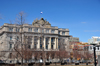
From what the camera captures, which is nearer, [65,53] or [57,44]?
[65,53]

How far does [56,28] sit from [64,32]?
23.3 ft

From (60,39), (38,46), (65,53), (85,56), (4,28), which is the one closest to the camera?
A: (65,53)

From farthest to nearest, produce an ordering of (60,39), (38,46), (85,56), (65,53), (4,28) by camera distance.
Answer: (60,39)
(38,46)
(4,28)
(85,56)
(65,53)

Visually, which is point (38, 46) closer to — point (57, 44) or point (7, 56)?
point (57, 44)

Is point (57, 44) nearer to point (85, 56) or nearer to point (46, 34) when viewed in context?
point (46, 34)

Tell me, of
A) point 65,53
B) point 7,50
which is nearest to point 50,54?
point 65,53

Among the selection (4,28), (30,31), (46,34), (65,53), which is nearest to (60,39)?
(46,34)

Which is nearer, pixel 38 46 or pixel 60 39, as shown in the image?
pixel 38 46

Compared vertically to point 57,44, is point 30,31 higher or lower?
higher

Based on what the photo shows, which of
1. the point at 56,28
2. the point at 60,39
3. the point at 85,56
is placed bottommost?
the point at 85,56

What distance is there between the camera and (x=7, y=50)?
242 feet

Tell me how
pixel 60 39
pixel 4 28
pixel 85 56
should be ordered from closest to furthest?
pixel 85 56 → pixel 4 28 → pixel 60 39

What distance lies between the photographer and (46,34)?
83.5 m

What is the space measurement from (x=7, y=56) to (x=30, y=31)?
53.0 feet
